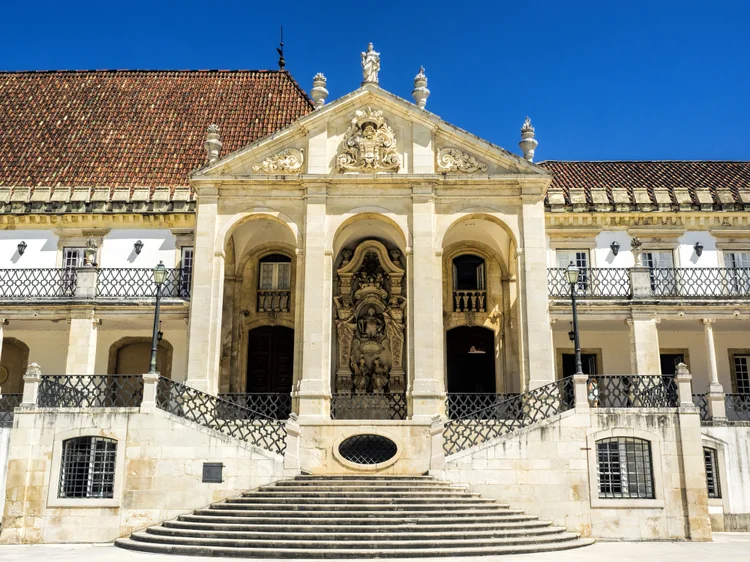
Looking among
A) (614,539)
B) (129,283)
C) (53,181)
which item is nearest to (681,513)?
(614,539)

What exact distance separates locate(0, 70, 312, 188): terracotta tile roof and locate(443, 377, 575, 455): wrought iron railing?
14313 millimetres

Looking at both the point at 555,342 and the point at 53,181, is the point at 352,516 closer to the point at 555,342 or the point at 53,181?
the point at 555,342

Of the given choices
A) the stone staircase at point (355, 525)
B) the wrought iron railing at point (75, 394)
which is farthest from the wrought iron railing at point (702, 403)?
the wrought iron railing at point (75, 394)

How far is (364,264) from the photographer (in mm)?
25109

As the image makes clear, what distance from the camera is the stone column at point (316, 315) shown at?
67.4 feet

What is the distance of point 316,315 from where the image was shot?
69.7 feet

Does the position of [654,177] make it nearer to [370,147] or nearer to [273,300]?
[370,147]

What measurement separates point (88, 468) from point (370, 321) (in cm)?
959

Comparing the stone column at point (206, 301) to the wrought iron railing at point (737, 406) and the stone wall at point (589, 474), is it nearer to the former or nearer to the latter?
the stone wall at point (589, 474)

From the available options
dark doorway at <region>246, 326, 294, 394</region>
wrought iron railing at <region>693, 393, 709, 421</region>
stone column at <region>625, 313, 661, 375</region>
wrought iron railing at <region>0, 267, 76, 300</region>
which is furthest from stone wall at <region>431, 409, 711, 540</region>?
wrought iron railing at <region>0, 267, 76, 300</region>

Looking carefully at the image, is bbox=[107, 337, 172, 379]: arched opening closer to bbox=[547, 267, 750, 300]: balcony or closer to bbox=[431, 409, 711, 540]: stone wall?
bbox=[431, 409, 711, 540]: stone wall

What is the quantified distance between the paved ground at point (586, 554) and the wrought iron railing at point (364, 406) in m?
7.09

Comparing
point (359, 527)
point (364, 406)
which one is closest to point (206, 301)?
point (364, 406)

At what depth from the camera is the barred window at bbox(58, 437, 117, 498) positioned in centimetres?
1831
